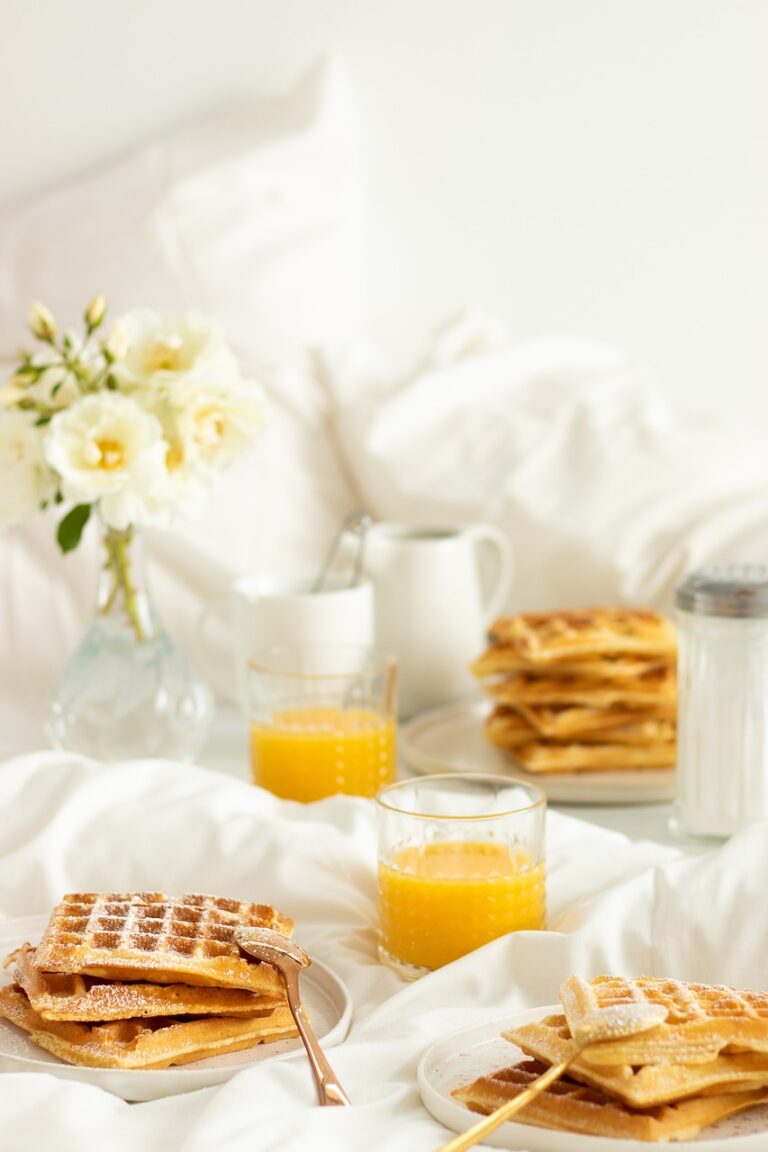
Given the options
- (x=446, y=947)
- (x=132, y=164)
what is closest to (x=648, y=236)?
(x=132, y=164)

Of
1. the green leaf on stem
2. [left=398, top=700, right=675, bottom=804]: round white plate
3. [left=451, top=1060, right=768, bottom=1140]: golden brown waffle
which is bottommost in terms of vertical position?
[left=398, top=700, right=675, bottom=804]: round white plate

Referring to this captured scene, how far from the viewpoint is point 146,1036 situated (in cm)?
82

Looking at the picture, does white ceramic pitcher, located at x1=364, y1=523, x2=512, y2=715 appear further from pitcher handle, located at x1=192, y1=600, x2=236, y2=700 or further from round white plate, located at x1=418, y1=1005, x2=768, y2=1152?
round white plate, located at x1=418, y1=1005, x2=768, y2=1152

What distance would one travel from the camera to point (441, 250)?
239 centimetres

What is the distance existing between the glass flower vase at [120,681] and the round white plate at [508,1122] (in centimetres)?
71

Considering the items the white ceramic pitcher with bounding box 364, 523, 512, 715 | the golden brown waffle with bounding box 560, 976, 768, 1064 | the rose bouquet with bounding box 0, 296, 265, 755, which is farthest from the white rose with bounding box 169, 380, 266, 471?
the golden brown waffle with bounding box 560, 976, 768, 1064

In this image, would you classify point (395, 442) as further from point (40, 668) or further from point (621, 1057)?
point (621, 1057)

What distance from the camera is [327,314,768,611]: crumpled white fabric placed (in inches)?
70.4

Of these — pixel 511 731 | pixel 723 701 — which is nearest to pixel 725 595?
pixel 723 701

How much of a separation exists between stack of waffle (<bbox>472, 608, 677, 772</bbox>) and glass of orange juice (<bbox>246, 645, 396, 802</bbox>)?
0.15m

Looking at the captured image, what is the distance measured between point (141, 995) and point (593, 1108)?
0.27m

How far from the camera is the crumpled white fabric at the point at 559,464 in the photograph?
1787 millimetres

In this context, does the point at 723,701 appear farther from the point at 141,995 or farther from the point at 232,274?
the point at 232,274

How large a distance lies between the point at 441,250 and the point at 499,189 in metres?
0.13
